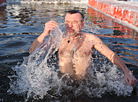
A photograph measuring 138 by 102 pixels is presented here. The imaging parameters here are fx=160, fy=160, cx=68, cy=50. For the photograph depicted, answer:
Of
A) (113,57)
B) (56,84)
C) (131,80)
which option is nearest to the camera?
(131,80)

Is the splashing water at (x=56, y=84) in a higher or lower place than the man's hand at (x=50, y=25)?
lower

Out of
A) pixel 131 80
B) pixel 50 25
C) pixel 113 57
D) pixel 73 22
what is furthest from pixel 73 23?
pixel 131 80

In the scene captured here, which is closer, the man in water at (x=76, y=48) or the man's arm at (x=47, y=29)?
the man's arm at (x=47, y=29)

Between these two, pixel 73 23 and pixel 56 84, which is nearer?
pixel 73 23

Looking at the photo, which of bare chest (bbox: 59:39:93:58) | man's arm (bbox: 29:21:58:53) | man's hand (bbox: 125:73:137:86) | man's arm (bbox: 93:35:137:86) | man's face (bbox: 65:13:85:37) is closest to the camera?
man's hand (bbox: 125:73:137:86)

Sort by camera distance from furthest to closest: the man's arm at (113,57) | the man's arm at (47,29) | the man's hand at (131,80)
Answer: the man's arm at (47,29) → the man's arm at (113,57) → the man's hand at (131,80)

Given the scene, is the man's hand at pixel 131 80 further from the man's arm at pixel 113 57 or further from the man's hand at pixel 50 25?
the man's hand at pixel 50 25

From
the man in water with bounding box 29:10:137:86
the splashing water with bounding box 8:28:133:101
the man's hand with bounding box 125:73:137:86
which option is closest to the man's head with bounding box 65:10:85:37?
the man in water with bounding box 29:10:137:86

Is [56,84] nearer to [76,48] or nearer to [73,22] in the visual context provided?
[76,48]

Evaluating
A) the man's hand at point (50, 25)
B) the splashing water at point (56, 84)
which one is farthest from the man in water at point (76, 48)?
the man's hand at point (50, 25)

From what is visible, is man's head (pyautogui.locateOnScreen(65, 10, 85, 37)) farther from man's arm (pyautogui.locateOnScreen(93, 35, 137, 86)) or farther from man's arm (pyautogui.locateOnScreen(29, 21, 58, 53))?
man's arm (pyautogui.locateOnScreen(93, 35, 137, 86))

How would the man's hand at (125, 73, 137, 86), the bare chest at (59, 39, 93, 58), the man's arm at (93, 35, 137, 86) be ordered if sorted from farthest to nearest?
1. the bare chest at (59, 39, 93, 58)
2. the man's arm at (93, 35, 137, 86)
3. the man's hand at (125, 73, 137, 86)

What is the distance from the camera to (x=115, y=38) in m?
7.14

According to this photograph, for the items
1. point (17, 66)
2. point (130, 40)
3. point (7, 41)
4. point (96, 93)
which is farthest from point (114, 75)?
point (7, 41)
